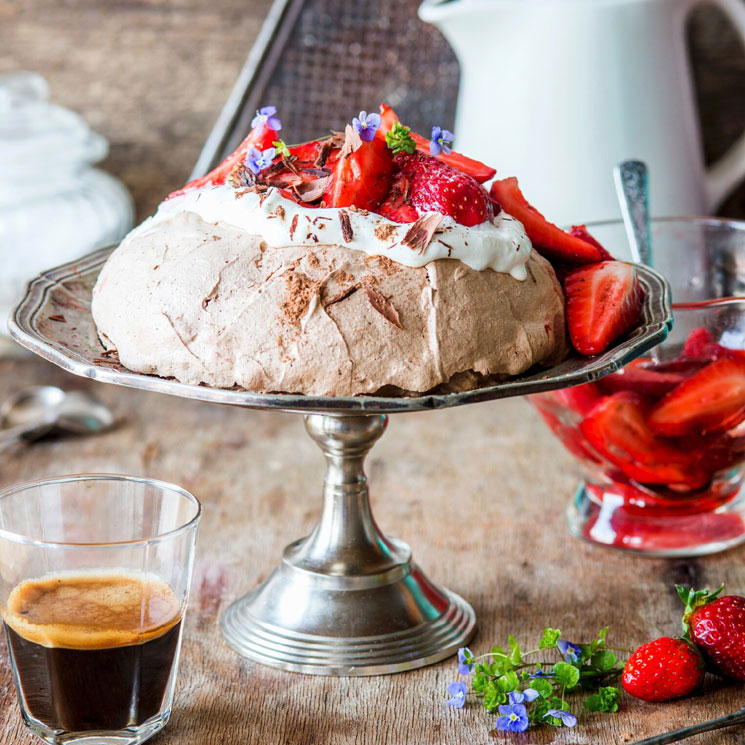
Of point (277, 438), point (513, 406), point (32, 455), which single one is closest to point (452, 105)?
point (513, 406)

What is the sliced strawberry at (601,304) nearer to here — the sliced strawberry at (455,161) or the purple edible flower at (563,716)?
the sliced strawberry at (455,161)

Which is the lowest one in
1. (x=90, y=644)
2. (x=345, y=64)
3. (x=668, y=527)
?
(x=668, y=527)

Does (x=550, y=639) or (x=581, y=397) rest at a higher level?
(x=581, y=397)

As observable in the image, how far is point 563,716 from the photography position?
100 centimetres

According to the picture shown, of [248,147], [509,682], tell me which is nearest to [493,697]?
[509,682]

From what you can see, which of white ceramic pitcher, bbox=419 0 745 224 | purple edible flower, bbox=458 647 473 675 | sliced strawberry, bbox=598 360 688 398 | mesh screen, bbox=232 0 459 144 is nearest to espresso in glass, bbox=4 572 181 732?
purple edible flower, bbox=458 647 473 675

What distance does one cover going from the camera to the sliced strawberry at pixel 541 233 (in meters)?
1.12

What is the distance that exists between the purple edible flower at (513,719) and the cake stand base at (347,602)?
0.15m

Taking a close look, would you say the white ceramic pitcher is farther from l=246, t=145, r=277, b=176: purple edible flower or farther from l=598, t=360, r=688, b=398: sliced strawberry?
l=246, t=145, r=277, b=176: purple edible flower

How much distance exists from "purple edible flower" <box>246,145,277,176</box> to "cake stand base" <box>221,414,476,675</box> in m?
0.27

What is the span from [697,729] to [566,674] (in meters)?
0.14

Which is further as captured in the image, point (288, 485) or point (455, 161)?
point (288, 485)

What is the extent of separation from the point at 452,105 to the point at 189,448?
2.82ft

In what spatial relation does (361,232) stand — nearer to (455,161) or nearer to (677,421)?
(455,161)
